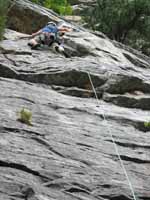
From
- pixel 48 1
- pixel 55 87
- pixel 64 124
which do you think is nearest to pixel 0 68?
pixel 55 87

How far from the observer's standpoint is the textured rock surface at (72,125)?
747cm

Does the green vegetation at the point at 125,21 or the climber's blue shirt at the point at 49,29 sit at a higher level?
the climber's blue shirt at the point at 49,29

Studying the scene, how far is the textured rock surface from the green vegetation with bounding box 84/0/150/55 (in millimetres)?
15956

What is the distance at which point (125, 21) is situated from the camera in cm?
3366

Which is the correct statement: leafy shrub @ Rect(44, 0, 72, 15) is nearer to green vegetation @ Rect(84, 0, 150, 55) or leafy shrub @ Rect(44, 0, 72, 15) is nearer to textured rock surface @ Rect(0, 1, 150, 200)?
green vegetation @ Rect(84, 0, 150, 55)

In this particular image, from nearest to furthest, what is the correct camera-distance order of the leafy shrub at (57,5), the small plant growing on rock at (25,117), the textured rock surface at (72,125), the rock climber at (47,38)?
the textured rock surface at (72,125) → the small plant growing on rock at (25,117) → the rock climber at (47,38) → the leafy shrub at (57,5)

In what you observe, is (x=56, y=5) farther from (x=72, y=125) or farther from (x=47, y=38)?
(x=72, y=125)

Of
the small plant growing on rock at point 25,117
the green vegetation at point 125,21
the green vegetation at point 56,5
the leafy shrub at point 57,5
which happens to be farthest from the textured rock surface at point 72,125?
the leafy shrub at point 57,5

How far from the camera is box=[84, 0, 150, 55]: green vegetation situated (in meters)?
33.4

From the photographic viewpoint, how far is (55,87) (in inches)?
521

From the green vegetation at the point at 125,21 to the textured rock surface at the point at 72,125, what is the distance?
16.0 metres

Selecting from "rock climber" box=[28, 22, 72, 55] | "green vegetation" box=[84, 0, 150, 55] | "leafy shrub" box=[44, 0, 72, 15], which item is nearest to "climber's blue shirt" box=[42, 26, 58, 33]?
"rock climber" box=[28, 22, 72, 55]

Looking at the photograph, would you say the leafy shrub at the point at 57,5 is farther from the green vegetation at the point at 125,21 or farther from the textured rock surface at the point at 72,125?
the textured rock surface at the point at 72,125

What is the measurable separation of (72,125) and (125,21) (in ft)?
79.6
